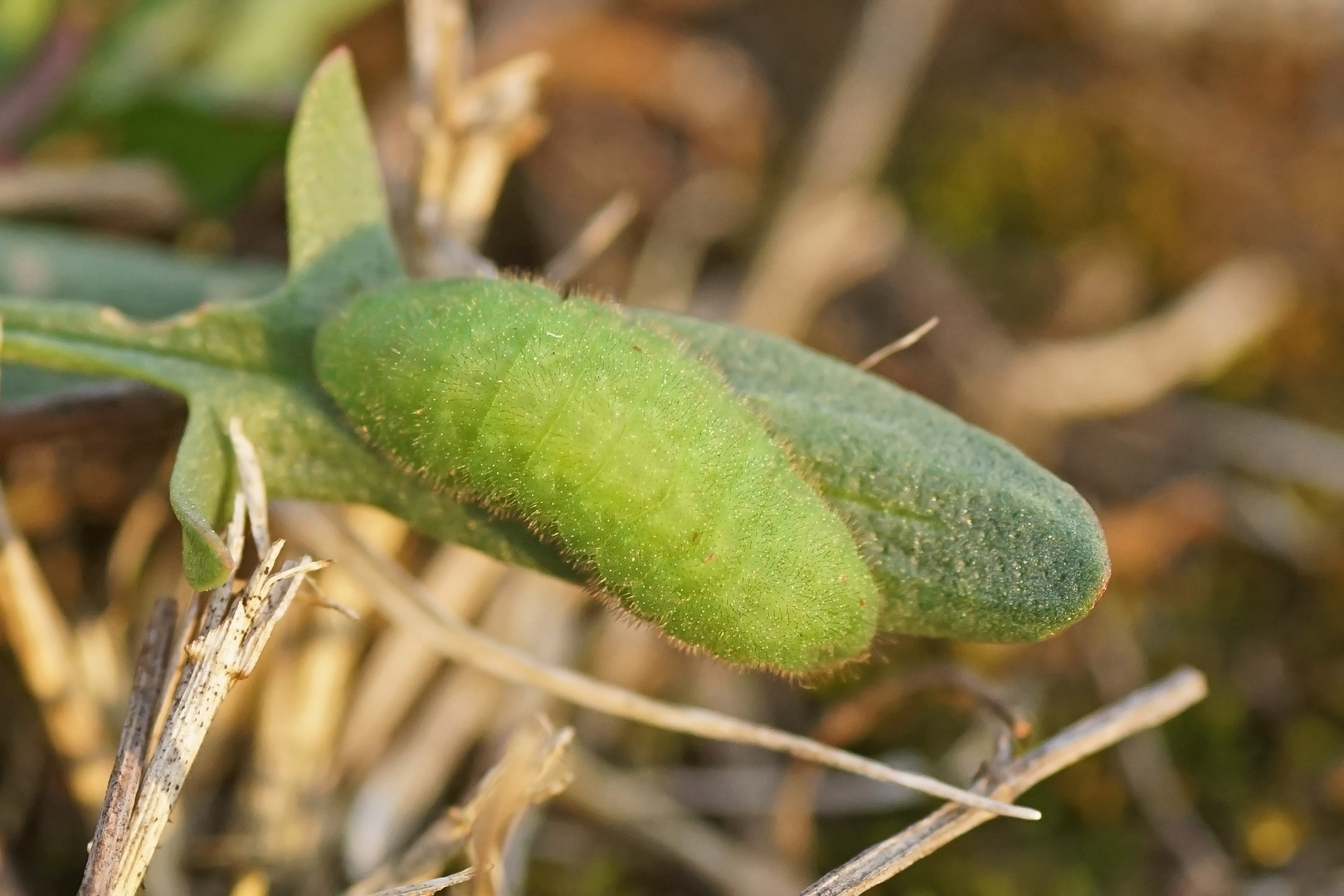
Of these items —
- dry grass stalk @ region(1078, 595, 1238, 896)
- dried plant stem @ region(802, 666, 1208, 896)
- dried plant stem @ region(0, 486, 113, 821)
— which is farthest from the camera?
dry grass stalk @ region(1078, 595, 1238, 896)

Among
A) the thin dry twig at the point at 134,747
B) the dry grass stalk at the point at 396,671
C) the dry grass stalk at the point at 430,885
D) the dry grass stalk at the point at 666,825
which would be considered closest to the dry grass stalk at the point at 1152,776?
the dry grass stalk at the point at 666,825

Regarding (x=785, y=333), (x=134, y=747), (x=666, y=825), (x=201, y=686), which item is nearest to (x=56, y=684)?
(x=134, y=747)

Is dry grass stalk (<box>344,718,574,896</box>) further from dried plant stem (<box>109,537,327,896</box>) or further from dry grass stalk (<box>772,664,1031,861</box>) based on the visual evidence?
dry grass stalk (<box>772,664,1031,861</box>)

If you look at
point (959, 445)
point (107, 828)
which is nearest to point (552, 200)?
point (959, 445)

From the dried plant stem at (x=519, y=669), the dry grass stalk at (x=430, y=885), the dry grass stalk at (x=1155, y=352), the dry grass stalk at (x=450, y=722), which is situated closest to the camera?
the dry grass stalk at (x=430, y=885)

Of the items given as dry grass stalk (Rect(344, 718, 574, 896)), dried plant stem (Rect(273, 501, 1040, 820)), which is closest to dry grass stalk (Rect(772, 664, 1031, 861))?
dried plant stem (Rect(273, 501, 1040, 820))

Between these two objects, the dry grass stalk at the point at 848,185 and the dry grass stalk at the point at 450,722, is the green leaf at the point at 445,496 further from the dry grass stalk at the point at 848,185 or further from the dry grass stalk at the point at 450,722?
the dry grass stalk at the point at 848,185

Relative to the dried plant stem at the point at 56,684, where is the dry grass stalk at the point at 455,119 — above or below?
above

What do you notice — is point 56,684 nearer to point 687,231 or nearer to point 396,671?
point 396,671
